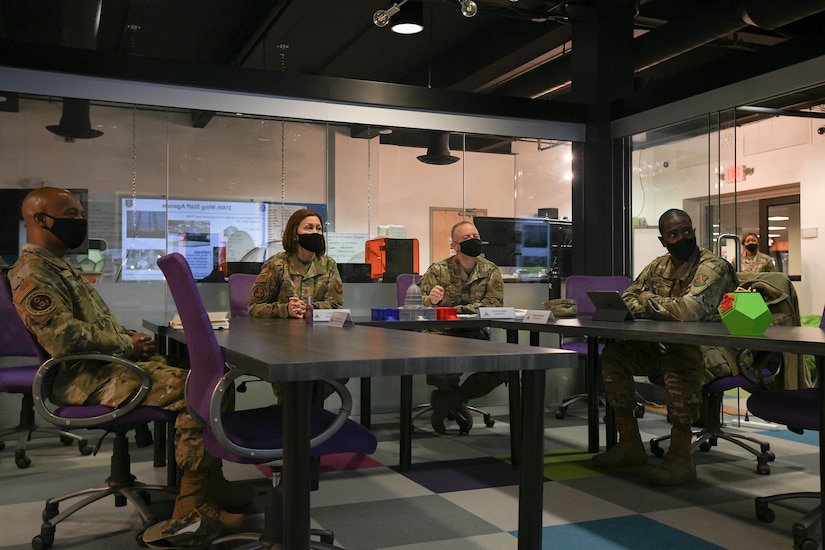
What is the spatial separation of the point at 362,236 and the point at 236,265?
1.51 metres

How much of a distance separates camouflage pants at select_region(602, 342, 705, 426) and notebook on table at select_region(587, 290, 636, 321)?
0.27 meters

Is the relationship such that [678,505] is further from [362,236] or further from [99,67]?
[99,67]

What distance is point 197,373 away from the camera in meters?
2.28

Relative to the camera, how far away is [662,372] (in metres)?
4.14

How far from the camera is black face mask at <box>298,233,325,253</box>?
4.41 metres

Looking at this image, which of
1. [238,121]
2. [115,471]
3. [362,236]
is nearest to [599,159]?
[362,236]

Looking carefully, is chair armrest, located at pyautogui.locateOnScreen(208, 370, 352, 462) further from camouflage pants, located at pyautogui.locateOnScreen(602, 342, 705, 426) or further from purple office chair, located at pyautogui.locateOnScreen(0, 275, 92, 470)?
A: purple office chair, located at pyautogui.locateOnScreen(0, 275, 92, 470)

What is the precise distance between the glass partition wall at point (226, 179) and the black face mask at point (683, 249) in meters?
2.81

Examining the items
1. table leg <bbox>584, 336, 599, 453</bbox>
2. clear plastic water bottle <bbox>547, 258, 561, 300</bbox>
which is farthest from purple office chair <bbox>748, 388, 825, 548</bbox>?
clear plastic water bottle <bbox>547, 258, 561, 300</bbox>

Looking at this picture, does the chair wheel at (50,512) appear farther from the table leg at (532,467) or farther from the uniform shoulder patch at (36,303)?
the table leg at (532,467)

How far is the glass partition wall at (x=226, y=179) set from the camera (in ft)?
18.1

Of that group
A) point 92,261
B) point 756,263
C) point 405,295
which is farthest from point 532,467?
point 756,263

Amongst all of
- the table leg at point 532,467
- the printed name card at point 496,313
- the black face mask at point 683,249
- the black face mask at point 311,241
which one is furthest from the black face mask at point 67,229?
the black face mask at point 683,249

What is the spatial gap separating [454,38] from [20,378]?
6485 mm
